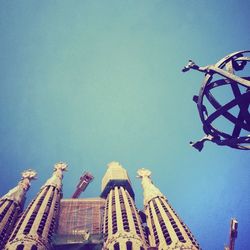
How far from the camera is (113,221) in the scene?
47.3 m

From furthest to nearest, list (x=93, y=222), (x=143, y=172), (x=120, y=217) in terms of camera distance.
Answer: (x=143, y=172) → (x=93, y=222) → (x=120, y=217)

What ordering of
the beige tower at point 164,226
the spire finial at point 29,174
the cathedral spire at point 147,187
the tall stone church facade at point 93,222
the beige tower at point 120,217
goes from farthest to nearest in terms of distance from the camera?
the spire finial at point 29,174
the cathedral spire at point 147,187
the beige tower at point 120,217
the tall stone church facade at point 93,222
the beige tower at point 164,226

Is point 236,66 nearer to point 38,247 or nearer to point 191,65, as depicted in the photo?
point 191,65

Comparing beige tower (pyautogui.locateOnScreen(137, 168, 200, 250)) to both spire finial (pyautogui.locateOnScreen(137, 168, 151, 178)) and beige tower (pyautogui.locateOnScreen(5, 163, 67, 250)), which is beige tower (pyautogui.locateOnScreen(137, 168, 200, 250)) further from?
beige tower (pyautogui.locateOnScreen(5, 163, 67, 250))

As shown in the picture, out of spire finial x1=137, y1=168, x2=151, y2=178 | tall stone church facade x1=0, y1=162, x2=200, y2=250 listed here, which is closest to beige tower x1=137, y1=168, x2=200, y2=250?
tall stone church facade x1=0, y1=162, x2=200, y2=250

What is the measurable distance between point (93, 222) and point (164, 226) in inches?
597

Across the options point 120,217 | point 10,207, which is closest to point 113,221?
point 120,217

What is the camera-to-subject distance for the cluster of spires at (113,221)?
39000 millimetres

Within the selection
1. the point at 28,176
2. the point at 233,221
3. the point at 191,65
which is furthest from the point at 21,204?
the point at 191,65

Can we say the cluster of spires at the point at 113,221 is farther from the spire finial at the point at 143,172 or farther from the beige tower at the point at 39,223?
the spire finial at the point at 143,172

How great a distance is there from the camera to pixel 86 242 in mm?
44125

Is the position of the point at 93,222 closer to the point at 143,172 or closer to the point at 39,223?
the point at 39,223

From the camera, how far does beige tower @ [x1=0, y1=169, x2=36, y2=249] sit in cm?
4444

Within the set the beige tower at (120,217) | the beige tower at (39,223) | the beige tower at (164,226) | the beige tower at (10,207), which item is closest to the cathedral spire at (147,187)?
the beige tower at (164,226)
